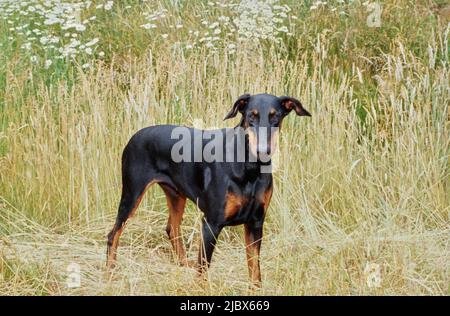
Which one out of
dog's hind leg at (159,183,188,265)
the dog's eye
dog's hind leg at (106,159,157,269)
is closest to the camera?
the dog's eye

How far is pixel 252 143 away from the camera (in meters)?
3.99

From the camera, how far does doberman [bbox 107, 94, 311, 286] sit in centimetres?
408

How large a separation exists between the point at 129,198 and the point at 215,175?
2.08 feet

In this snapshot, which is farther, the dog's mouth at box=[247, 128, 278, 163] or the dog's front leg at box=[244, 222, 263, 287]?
the dog's front leg at box=[244, 222, 263, 287]

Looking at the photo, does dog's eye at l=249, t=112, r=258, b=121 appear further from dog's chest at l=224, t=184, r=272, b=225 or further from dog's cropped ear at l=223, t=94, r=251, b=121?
dog's chest at l=224, t=184, r=272, b=225

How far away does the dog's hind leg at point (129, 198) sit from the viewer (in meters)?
4.66

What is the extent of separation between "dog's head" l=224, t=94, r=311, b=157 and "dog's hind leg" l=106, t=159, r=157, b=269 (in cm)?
81

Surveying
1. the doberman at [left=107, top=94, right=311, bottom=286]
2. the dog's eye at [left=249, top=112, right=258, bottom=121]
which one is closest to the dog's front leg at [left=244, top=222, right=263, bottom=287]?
the doberman at [left=107, top=94, right=311, bottom=286]

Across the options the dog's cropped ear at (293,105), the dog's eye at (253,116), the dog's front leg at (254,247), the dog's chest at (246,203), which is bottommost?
the dog's front leg at (254,247)

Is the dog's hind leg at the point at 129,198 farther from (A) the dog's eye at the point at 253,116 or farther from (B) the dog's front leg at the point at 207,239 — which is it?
(A) the dog's eye at the point at 253,116

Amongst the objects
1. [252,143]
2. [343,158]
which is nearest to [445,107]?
[343,158]

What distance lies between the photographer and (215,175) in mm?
4324

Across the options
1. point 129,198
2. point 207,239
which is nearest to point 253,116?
point 207,239

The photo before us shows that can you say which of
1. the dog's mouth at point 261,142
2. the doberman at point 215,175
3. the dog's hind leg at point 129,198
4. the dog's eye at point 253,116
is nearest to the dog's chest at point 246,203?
the doberman at point 215,175
